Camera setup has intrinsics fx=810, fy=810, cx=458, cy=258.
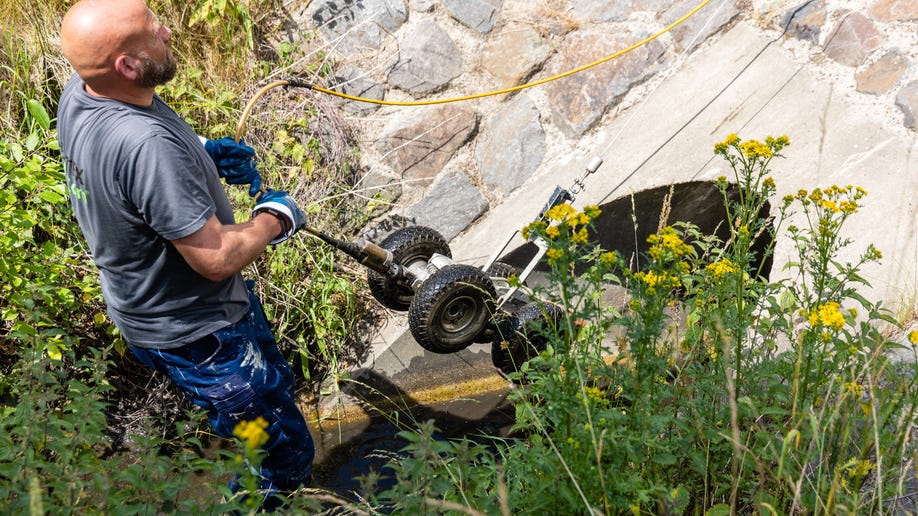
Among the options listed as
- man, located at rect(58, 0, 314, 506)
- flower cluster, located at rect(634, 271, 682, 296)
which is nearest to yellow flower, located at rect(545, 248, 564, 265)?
flower cluster, located at rect(634, 271, 682, 296)

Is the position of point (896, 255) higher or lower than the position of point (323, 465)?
lower

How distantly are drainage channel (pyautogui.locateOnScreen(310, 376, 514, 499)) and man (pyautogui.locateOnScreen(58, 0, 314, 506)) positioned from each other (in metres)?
0.90

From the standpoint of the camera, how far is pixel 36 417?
202 centimetres

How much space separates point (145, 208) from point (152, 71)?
17.3 inches

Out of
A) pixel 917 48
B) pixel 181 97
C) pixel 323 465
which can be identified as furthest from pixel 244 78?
pixel 917 48

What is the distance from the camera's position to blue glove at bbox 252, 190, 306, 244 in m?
2.74

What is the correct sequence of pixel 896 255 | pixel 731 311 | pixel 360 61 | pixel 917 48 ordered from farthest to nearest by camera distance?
pixel 360 61, pixel 917 48, pixel 896 255, pixel 731 311

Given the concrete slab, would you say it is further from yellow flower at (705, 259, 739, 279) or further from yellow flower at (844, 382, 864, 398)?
yellow flower at (844, 382, 864, 398)

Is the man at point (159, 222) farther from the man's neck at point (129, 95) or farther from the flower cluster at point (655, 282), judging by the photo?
the flower cluster at point (655, 282)

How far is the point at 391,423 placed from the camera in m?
4.14

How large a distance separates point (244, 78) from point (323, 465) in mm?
2302

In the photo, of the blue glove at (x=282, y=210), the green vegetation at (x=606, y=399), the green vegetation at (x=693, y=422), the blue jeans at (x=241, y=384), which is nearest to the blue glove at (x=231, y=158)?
the blue glove at (x=282, y=210)

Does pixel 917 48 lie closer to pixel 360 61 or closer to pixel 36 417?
pixel 360 61

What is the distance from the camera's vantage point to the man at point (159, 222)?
2402 millimetres
